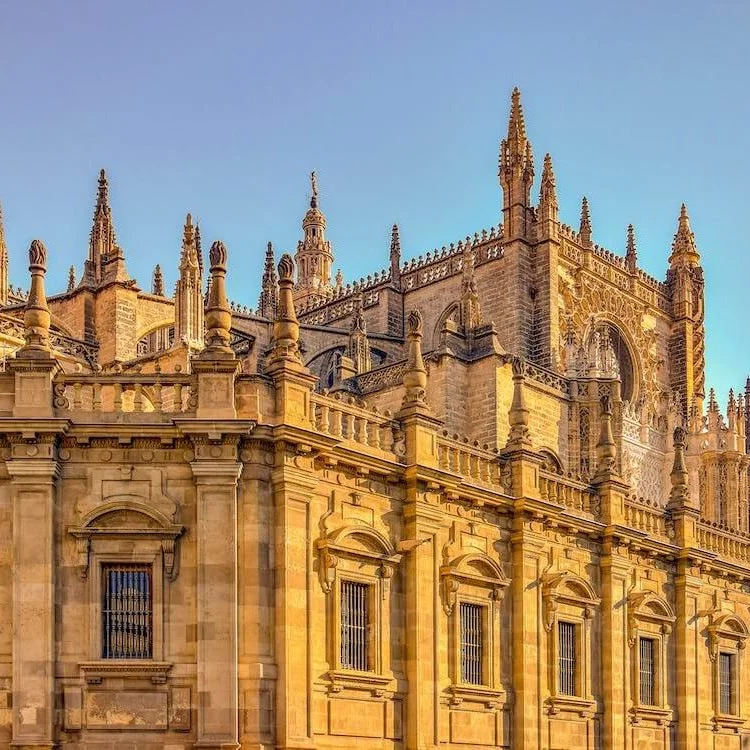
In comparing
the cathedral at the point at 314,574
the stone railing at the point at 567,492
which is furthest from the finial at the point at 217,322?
the stone railing at the point at 567,492

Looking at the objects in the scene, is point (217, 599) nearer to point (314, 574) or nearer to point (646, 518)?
point (314, 574)

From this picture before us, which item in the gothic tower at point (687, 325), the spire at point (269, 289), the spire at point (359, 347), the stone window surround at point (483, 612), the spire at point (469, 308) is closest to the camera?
the stone window surround at point (483, 612)

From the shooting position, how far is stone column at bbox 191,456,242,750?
21.9 meters

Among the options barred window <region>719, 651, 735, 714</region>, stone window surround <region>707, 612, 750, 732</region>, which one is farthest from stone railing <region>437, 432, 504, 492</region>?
barred window <region>719, 651, 735, 714</region>

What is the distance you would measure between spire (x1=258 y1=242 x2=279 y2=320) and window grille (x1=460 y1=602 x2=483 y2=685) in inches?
1486

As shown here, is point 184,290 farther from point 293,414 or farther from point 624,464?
point 293,414

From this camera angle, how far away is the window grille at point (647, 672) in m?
32.9

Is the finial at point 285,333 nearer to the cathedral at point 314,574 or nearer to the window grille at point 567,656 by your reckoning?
the cathedral at point 314,574

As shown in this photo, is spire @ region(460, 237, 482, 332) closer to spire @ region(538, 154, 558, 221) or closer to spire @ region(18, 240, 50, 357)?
spire @ region(538, 154, 558, 221)

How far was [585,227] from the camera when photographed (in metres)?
59.1

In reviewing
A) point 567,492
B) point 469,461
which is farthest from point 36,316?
point 567,492

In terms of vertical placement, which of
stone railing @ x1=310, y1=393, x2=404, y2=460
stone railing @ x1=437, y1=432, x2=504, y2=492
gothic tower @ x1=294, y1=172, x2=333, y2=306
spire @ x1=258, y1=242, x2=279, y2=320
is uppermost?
gothic tower @ x1=294, y1=172, x2=333, y2=306

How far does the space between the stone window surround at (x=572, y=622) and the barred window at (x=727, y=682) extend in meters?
6.39

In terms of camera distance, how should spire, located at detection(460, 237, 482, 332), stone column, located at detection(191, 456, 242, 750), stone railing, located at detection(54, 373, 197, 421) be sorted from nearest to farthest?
1. stone column, located at detection(191, 456, 242, 750)
2. stone railing, located at detection(54, 373, 197, 421)
3. spire, located at detection(460, 237, 482, 332)
